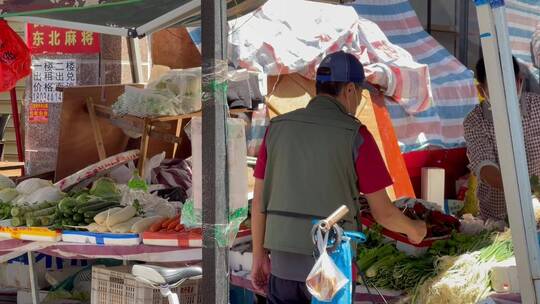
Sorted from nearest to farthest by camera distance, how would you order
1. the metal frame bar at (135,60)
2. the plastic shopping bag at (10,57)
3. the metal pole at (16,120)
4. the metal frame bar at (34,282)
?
1. the metal frame bar at (34,282)
2. the plastic shopping bag at (10,57)
3. the metal pole at (16,120)
4. the metal frame bar at (135,60)

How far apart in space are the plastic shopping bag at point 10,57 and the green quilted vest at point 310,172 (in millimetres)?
3858

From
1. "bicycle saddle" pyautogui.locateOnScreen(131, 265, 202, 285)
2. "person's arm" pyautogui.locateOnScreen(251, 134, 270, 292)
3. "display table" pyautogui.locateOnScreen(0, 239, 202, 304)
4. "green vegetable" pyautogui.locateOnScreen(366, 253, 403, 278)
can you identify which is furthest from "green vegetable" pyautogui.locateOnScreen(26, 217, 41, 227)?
"green vegetable" pyautogui.locateOnScreen(366, 253, 403, 278)

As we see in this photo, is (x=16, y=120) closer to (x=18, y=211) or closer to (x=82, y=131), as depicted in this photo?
(x=82, y=131)

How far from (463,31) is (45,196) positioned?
8275 millimetres

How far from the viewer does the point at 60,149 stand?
7.86 meters

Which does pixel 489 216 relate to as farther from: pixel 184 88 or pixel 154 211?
pixel 184 88

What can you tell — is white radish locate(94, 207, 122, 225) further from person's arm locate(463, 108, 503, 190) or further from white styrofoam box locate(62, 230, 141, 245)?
person's arm locate(463, 108, 503, 190)

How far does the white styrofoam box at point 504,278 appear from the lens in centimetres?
446

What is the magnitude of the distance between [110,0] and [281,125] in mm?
1255

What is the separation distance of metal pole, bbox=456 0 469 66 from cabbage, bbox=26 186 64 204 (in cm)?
792

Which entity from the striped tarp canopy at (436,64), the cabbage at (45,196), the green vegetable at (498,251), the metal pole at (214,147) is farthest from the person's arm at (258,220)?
the striped tarp canopy at (436,64)

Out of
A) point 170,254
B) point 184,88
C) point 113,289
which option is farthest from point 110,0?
point 184,88

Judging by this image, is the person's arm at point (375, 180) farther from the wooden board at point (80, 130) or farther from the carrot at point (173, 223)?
the wooden board at point (80, 130)

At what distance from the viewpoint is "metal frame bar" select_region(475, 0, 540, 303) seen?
13.3 ft
